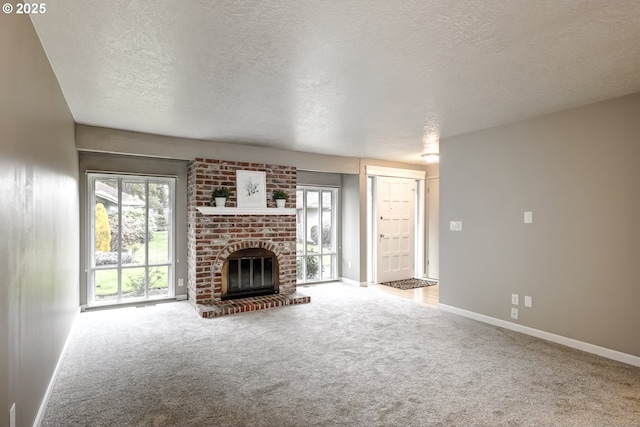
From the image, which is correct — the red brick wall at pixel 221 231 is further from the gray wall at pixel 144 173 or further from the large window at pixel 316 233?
the large window at pixel 316 233

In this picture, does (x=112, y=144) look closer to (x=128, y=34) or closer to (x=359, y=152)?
Answer: (x=128, y=34)

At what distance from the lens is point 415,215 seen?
756cm

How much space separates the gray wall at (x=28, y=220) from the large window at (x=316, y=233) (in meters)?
4.03

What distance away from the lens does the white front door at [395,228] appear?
6918 mm

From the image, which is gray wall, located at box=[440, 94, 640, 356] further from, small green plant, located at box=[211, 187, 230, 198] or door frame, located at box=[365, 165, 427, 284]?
small green plant, located at box=[211, 187, 230, 198]

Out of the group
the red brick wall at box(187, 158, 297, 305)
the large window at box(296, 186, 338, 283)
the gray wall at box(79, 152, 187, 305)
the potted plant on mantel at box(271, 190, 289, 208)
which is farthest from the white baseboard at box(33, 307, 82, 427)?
the large window at box(296, 186, 338, 283)

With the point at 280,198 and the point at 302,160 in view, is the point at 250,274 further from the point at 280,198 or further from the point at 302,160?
the point at 302,160

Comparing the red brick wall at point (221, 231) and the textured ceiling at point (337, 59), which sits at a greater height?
the textured ceiling at point (337, 59)

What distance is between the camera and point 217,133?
4730 millimetres

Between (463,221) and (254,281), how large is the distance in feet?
10.4

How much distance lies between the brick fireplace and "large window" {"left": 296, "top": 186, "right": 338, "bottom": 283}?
956 millimetres

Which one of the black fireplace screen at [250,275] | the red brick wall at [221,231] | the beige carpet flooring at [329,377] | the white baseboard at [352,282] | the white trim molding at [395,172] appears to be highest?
the white trim molding at [395,172]

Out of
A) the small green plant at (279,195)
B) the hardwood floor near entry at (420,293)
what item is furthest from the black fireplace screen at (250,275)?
the hardwood floor near entry at (420,293)

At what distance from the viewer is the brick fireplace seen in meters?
5.08
